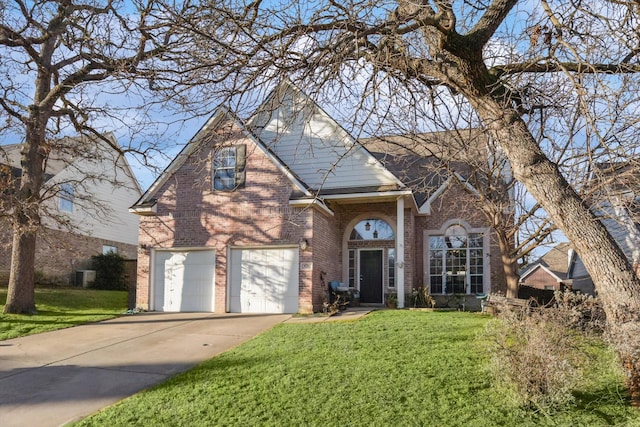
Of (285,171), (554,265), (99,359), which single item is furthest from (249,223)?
(554,265)

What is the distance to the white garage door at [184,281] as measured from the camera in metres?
14.9

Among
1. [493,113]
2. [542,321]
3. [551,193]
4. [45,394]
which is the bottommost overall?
[45,394]

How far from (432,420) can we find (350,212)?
39.1 ft

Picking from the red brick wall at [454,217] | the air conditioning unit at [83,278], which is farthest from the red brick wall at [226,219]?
the air conditioning unit at [83,278]

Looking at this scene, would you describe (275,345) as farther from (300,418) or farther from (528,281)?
(528,281)

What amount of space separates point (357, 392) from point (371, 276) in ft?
35.8

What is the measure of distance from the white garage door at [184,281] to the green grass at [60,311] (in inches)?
54.3

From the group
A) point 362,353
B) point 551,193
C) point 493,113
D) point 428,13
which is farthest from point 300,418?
point 428,13

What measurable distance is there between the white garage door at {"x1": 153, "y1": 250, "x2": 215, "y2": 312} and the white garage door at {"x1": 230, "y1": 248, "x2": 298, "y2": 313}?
77 cm

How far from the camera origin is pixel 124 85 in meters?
7.66

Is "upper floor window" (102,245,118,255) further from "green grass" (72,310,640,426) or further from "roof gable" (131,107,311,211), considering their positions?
"green grass" (72,310,640,426)

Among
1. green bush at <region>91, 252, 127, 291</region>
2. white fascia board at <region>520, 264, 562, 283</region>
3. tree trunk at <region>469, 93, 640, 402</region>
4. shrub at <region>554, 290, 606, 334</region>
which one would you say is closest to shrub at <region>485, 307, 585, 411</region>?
shrub at <region>554, 290, 606, 334</region>

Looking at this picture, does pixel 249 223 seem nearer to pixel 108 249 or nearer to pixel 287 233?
pixel 287 233

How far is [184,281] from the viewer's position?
15.2m
